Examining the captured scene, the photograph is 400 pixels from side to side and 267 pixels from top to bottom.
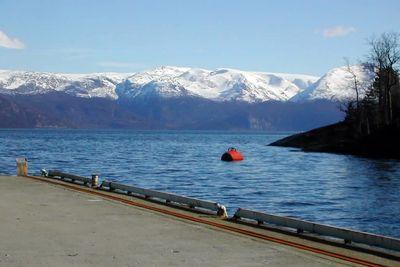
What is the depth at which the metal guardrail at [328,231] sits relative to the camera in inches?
632

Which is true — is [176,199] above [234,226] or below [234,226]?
above

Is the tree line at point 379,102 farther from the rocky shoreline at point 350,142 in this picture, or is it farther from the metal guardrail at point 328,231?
the metal guardrail at point 328,231

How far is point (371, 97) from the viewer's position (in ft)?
442

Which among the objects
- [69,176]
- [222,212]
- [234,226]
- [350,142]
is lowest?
[234,226]

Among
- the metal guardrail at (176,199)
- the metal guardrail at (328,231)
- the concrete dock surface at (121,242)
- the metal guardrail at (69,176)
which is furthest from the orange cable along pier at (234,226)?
the metal guardrail at (69,176)

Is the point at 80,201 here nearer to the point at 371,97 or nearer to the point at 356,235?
the point at 356,235

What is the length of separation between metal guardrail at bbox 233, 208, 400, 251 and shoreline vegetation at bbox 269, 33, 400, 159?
8264 centimetres

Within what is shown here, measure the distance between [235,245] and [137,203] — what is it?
10.3 metres

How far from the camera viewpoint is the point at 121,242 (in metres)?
16.8

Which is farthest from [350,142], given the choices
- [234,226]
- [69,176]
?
[234,226]

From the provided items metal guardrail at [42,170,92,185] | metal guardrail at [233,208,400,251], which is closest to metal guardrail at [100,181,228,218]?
metal guardrail at [233,208,400,251]

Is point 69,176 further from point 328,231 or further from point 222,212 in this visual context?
point 328,231

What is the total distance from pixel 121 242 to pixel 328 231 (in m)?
5.64

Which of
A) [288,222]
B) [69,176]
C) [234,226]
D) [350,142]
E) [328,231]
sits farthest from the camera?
[350,142]
